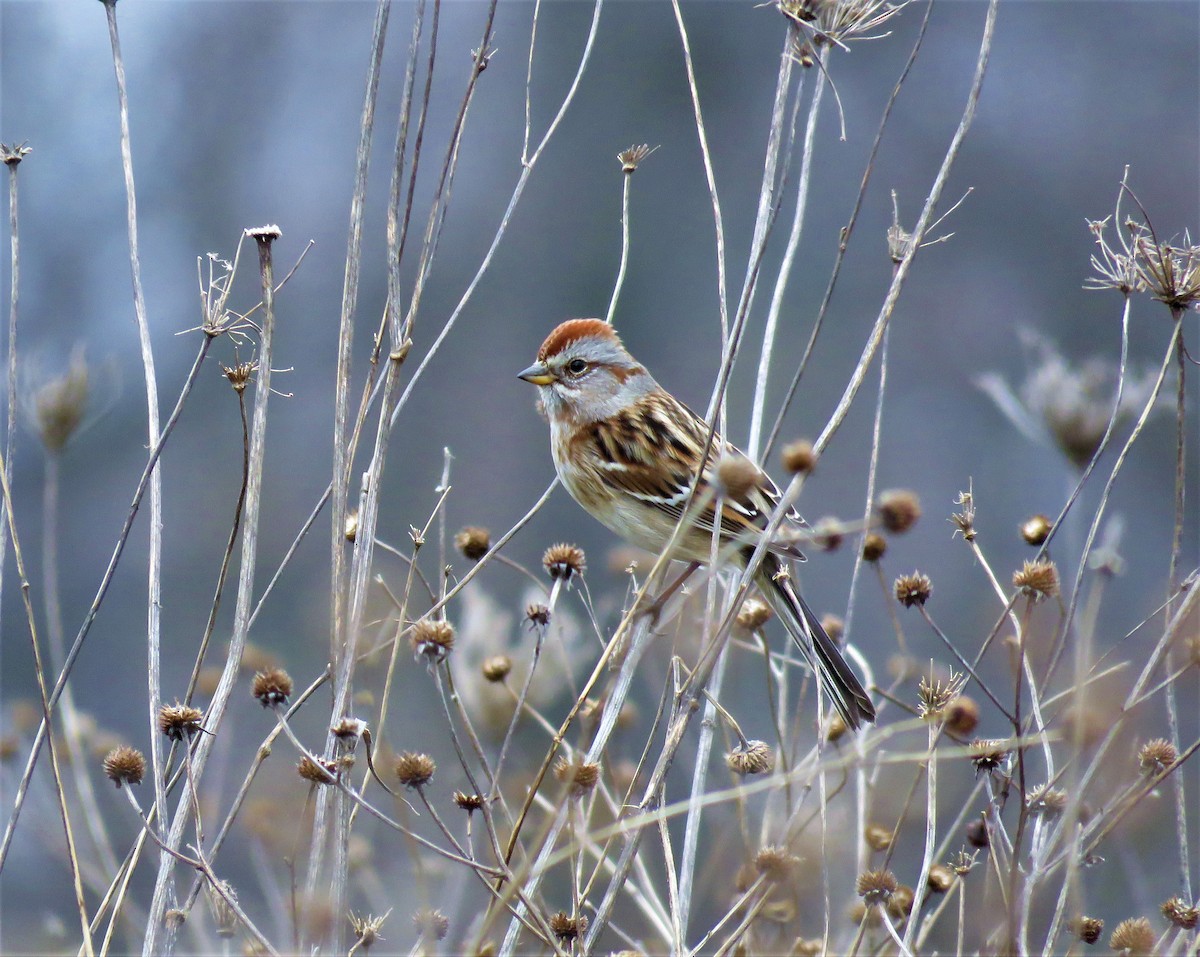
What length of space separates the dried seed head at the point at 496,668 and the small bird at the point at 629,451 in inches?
32.1

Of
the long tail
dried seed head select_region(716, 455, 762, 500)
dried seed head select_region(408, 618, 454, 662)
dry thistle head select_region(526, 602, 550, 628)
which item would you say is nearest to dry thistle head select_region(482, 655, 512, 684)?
dry thistle head select_region(526, 602, 550, 628)

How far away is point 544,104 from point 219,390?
6541 mm

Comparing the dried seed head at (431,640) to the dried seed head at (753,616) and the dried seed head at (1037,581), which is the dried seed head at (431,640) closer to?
the dried seed head at (753,616)

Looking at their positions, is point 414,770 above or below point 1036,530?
Answer: below

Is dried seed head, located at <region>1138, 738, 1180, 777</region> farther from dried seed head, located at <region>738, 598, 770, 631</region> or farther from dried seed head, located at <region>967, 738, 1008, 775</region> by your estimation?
dried seed head, located at <region>738, 598, 770, 631</region>

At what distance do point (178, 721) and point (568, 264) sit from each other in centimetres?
1366

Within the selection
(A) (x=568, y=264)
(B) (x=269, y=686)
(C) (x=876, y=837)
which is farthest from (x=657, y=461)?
(A) (x=568, y=264)

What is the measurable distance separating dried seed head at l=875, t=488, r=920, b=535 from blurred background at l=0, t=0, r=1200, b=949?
371 inches

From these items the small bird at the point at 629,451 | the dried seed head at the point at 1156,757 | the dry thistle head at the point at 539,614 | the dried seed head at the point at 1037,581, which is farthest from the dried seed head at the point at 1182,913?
the dry thistle head at the point at 539,614

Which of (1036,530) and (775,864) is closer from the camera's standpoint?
(775,864)

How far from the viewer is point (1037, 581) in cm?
235

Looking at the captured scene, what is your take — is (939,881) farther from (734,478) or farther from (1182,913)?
(734,478)

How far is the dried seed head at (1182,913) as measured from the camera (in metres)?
2.17

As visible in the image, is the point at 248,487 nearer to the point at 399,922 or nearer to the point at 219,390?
the point at 399,922
